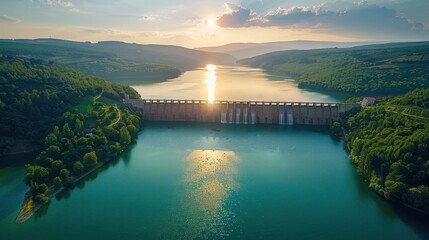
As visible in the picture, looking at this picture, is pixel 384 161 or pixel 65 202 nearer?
pixel 65 202

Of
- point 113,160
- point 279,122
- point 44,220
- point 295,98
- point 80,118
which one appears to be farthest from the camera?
point 295,98

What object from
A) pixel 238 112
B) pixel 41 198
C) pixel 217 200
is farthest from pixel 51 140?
pixel 238 112

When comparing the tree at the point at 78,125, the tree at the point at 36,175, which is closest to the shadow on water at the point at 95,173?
the tree at the point at 36,175

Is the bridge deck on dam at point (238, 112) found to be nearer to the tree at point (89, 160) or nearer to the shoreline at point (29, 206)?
the tree at point (89, 160)

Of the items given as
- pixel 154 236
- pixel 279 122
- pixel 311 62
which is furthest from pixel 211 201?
pixel 311 62

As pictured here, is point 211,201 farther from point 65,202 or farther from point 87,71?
point 87,71

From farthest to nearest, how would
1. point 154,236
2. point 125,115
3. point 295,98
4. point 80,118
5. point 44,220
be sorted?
point 295,98
point 125,115
point 80,118
point 44,220
point 154,236

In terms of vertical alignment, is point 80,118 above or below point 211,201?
above
